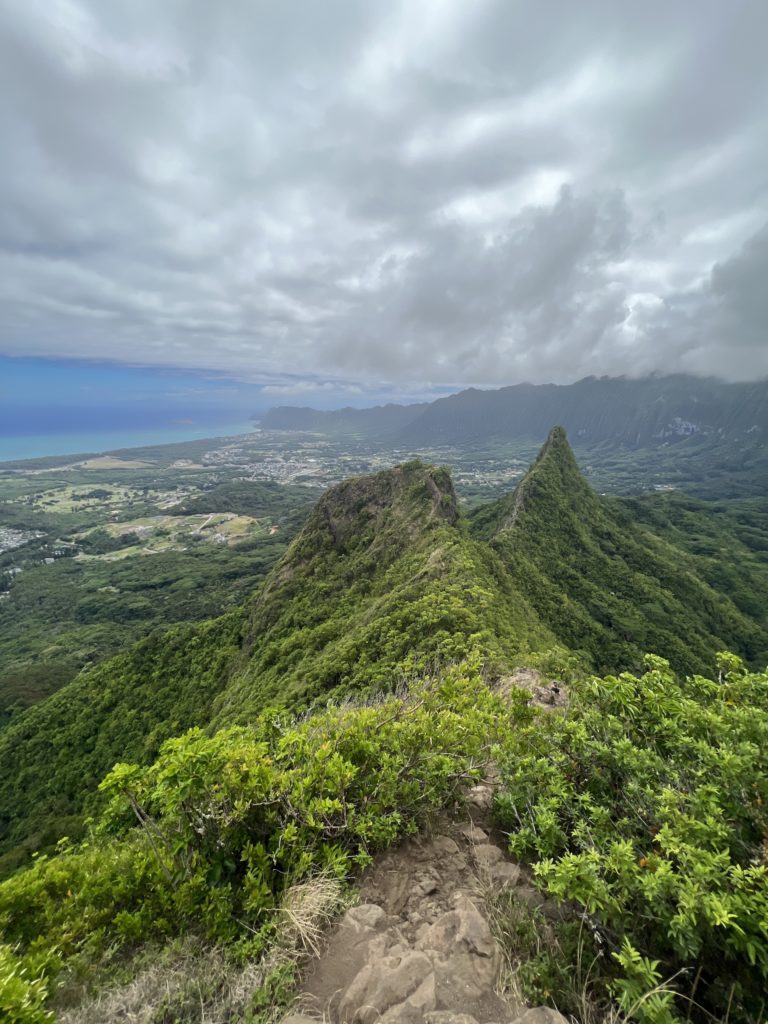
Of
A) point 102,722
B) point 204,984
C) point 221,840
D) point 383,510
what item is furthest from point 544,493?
point 204,984

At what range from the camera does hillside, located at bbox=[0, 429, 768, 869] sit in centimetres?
2581

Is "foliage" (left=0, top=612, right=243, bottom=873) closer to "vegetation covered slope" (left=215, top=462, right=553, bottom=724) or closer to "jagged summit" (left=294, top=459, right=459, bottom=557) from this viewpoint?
"vegetation covered slope" (left=215, top=462, right=553, bottom=724)

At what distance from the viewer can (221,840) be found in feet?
19.7

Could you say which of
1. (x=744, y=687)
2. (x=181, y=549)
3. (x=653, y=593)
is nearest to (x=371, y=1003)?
(x=744, y=687)

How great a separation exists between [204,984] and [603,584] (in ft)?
196

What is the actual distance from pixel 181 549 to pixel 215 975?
18387cm

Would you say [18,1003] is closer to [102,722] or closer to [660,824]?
[660,824]

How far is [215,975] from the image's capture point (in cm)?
443

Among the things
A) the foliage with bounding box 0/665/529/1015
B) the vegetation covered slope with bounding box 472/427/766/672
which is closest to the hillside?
the vegetation covered slope with bounding box 472/427/766/672

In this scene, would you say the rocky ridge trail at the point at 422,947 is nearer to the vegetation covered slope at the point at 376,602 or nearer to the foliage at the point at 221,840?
the foliage at the point at 221,840

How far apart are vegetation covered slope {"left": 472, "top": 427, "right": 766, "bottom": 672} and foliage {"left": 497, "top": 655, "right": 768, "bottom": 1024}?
36386 mm

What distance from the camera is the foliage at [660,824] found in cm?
339

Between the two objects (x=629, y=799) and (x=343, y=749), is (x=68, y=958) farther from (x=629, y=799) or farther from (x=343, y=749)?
(x=629, y=799)

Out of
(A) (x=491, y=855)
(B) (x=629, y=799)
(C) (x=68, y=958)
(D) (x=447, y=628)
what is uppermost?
(B) (x=629, y=799)
